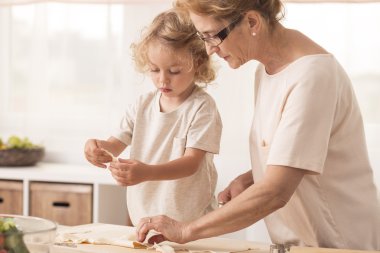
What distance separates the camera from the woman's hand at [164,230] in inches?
69.7

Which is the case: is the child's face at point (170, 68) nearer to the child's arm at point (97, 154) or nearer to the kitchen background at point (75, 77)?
the child's arm at point (97, 154)

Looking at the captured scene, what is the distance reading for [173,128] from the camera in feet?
7.19

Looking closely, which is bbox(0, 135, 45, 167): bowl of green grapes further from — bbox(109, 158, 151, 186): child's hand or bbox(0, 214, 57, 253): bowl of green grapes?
bbox(0, 214, 57, 253): bowl of green grapes

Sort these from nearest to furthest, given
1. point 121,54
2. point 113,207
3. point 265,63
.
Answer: point 265,63
point 113,207
point 121,54

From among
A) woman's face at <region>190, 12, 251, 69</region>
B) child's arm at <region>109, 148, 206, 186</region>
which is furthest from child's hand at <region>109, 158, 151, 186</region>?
woman's face at <region>190, 12, 251, 69</region>

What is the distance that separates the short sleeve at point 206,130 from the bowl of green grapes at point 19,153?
1.55 meters

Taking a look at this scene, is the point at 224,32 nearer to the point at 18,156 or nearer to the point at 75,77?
the point at 18,156

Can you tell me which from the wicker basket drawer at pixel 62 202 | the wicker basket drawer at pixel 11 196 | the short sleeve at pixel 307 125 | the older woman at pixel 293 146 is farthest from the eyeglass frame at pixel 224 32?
the wicker basket drawer at pixel 11 196

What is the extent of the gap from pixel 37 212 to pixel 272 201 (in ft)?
6.25

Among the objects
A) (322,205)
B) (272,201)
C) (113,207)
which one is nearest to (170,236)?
(272,201)

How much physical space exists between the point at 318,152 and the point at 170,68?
579 mm

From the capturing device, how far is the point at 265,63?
1945mm

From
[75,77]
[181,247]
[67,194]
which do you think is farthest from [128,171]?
[75,77]

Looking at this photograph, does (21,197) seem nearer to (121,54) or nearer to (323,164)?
(121,54)
